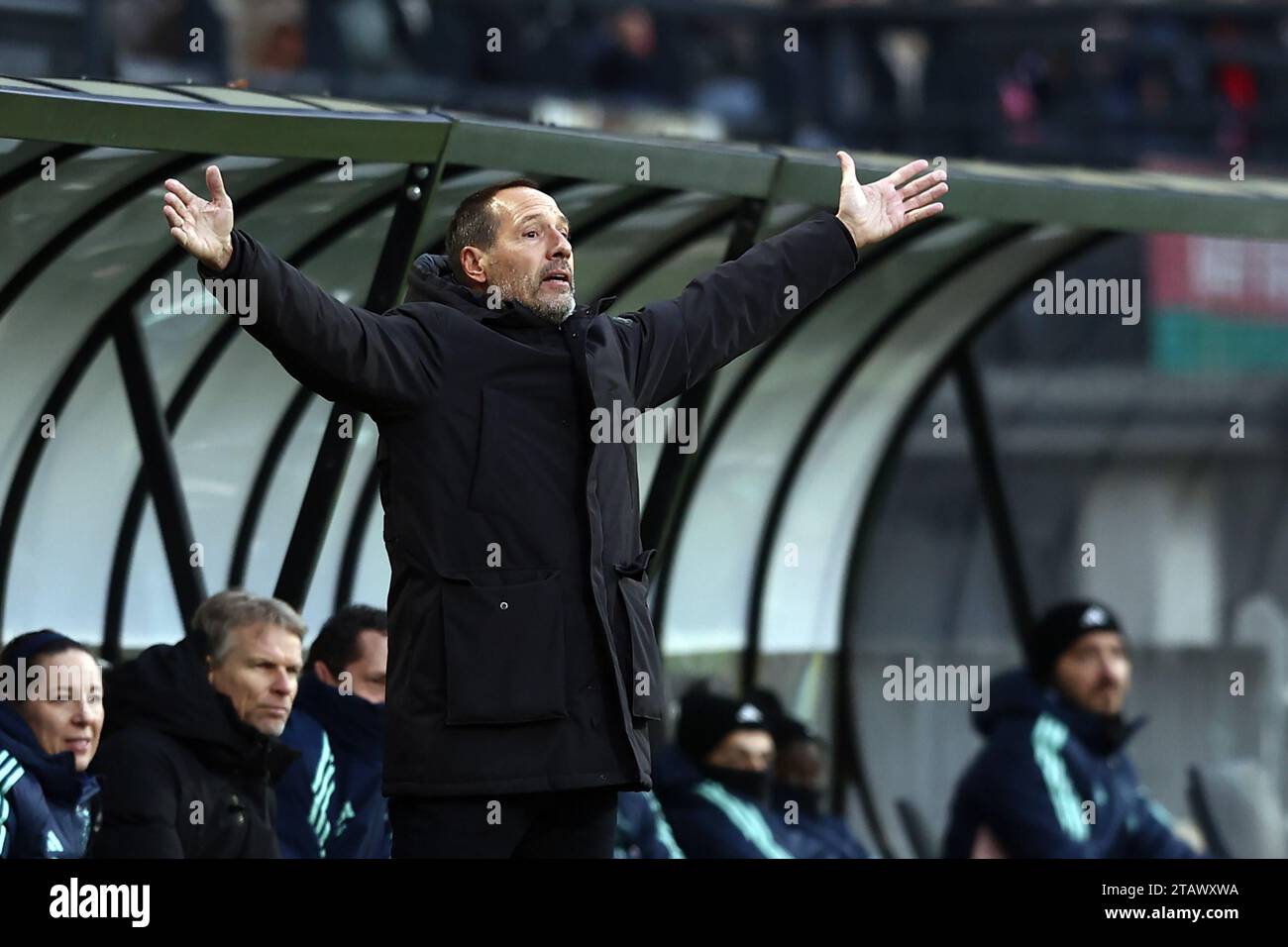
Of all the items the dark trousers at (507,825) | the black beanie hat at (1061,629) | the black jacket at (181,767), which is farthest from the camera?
the black beanie hat at (1061,629)

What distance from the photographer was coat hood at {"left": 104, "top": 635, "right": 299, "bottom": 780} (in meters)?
6.07

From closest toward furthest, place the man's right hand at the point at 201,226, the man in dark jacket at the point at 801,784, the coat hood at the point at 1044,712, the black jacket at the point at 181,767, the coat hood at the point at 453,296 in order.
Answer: the man's right hand at the point at 201,226 → the coat hood at the point at 453,296 → the black jacket at the point at 181,767 → the coat hood at the point at 1044,712 → the man in dark jacket at the point at 801,784

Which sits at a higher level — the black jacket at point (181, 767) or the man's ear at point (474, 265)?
the man's ear at point (474, 265)

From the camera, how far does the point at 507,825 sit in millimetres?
4262

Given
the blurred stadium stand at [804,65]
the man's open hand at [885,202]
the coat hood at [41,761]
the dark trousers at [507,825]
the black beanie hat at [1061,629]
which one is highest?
the blurred stadium stand at [804,65]

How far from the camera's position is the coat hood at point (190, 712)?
239 inches

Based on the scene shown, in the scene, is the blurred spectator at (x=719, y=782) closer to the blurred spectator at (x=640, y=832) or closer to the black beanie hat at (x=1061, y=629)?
the blurred spectator at (x=640, y=832)

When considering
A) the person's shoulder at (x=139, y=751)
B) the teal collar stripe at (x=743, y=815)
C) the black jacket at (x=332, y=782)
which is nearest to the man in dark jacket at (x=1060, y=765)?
the teal collar stripe at (x=743, y=815)

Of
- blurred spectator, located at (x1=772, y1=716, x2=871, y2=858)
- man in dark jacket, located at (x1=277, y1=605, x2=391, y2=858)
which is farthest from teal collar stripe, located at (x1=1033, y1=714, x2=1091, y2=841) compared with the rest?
man in dark jacket, located at (x1=277, y1=605, x2=391, y2=858)

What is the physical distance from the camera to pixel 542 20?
15.4 m

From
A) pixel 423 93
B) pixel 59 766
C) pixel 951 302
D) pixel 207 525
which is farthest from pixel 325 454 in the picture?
pixel 423 93

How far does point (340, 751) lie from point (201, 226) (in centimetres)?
277

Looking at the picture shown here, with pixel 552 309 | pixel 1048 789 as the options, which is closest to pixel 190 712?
pixel 552 309

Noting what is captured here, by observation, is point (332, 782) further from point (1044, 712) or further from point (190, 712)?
point (1044, 712)
